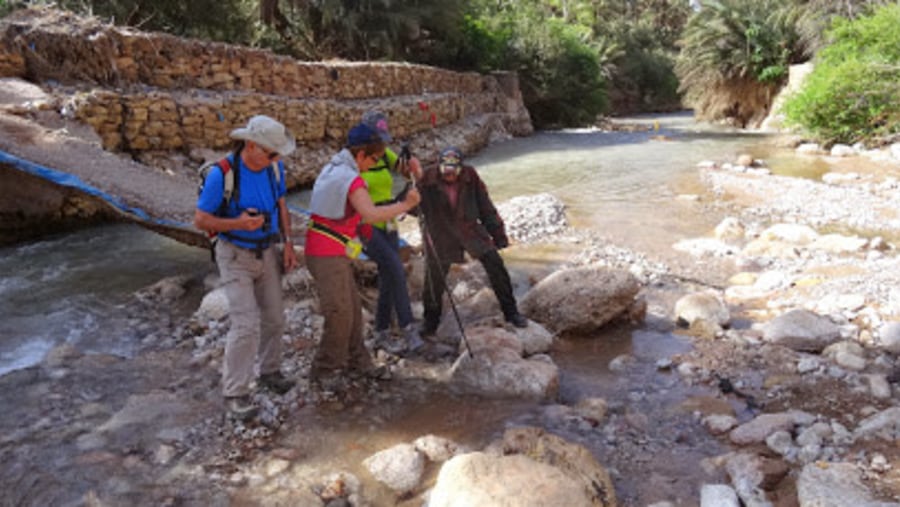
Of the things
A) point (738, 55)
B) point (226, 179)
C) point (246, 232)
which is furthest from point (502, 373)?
point (738, 55)

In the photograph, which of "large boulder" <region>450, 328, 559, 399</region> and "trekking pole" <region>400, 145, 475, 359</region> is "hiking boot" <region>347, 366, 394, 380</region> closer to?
"large boulder" <region>450, 328, 559, 399</region>

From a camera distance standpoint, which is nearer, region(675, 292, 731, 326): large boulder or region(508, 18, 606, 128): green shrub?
region(675, 292, 731, 326): large boulder

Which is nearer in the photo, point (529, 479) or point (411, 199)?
point (529, 479)

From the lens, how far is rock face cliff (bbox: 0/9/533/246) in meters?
8.89

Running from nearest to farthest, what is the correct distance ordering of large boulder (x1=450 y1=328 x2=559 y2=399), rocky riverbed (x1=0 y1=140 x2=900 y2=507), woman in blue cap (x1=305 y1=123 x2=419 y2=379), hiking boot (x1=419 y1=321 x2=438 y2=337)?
rocky riverbed (x1=0 y1=140 x2=900 y2=507) < woman in blue cap (x1=305 y1=123 x2=419 y2=379) < large boulder (x1=450 y1=328 x2=559 y2=399) < hiking boot (x1=419 y1=321 x2=438 y2=337)

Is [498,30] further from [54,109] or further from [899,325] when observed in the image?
[899,325]

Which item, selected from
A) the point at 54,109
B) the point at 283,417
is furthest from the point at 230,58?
the point at 283,417

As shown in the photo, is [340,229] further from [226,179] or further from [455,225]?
[455,225]

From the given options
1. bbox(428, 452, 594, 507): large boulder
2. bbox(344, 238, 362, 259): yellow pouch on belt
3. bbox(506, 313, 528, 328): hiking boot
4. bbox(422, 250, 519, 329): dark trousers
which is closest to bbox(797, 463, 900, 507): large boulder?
bbox(428, 452, 594, 507): large boulder

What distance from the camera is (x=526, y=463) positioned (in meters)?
3.05

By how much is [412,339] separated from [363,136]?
176 centimetres

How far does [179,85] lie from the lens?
11055mm

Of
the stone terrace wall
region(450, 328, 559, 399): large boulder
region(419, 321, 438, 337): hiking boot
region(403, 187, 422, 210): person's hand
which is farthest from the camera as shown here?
the stone terrace wall

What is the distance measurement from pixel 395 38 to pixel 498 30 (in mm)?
7013
